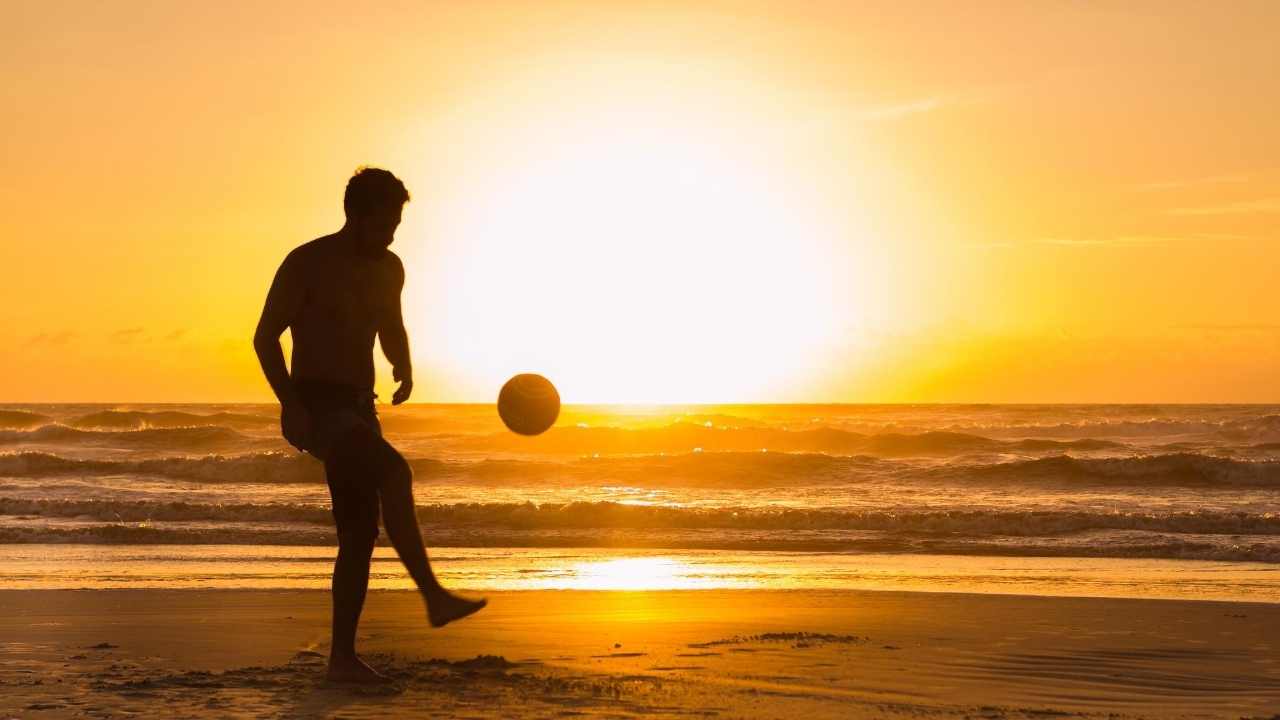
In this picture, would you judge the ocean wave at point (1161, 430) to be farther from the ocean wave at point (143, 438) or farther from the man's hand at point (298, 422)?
the man's hand at point (298, 422)

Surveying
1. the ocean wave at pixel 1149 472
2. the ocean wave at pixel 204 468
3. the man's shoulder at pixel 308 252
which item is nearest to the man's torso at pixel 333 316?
the man's shoulder at pixel 308 252

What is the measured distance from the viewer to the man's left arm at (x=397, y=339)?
19.7 ft

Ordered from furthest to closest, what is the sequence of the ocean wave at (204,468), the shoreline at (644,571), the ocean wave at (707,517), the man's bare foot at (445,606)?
the ocean wave at (204,468), the ocean wave at (707,517), the shoreline at (644,571), the man's bare foot at (445,606)

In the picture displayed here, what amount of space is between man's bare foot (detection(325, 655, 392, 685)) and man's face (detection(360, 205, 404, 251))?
1.81 meters

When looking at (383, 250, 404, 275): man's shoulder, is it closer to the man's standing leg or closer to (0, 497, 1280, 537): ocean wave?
the man's standing leg

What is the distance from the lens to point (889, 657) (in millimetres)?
7289

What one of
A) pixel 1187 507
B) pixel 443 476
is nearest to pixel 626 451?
pixel 443 476

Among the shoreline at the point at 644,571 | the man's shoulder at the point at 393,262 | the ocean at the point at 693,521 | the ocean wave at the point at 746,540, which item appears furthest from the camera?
the ocean wave at the point at 746,540

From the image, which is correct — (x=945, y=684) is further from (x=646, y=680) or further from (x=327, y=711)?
(x=327, y=711)

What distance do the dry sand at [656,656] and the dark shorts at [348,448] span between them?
0.77 meters

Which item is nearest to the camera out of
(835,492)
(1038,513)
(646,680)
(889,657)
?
(646,680)

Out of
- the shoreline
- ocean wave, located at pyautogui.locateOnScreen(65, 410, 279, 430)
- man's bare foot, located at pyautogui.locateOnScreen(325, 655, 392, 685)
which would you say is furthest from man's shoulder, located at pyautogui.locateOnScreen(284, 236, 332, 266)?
ocean wave, located at pyautogui.locateOnScreen(65, 410, 279, 430)

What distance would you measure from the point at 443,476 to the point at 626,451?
10.2 meters

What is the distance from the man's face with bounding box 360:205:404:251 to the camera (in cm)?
578
